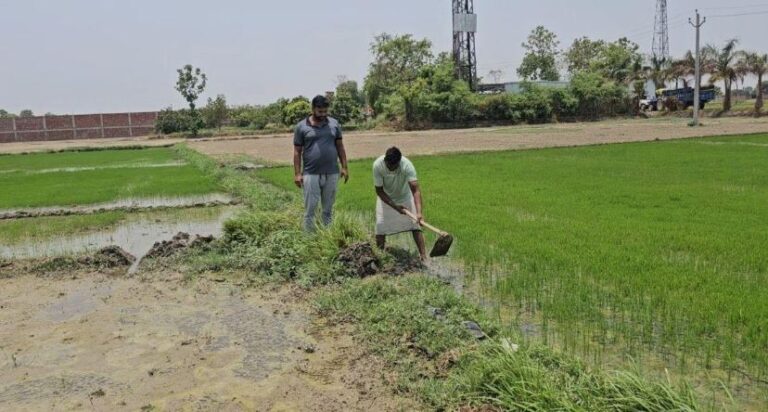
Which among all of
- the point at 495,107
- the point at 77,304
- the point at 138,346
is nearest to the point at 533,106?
the point at 495,107

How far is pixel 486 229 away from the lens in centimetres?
759

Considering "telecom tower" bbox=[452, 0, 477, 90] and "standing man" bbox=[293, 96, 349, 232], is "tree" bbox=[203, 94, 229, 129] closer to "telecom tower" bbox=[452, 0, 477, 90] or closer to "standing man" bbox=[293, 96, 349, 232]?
"telecom tower" bbox=[452, 0, 477, 90]

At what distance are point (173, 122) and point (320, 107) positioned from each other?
47.2 meters

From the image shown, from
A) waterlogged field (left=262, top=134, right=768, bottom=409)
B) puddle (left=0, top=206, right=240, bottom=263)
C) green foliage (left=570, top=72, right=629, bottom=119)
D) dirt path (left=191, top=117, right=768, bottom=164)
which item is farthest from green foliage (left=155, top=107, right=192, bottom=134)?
puddle (left=0, top=206, right=240, bottom=263)

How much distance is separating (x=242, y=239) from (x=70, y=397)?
3843 millimetres

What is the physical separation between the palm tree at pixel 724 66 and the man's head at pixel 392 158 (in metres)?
42.8

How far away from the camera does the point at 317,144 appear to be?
21.2 feet

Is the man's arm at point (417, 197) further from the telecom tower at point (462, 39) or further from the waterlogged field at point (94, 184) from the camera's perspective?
the telecom tower at point (462, 39)

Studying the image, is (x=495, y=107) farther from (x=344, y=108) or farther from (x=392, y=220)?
(x=392, y=220)

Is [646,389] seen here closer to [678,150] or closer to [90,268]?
[90,268]

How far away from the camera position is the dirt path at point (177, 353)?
355 cm

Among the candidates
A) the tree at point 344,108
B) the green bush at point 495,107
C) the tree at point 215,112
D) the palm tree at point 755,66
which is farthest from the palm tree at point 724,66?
the tree at point 215,112

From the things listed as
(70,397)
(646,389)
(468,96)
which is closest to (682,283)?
(646,389)

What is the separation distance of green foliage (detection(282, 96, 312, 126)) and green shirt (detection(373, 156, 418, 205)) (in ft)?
144
